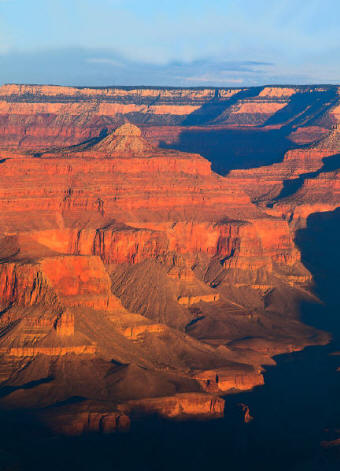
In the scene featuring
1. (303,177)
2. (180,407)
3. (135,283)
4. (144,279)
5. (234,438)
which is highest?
(180,407)

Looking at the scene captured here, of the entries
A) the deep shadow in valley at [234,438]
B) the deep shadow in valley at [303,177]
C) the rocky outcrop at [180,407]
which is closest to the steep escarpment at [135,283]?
the rocky outcrop at [180,407]

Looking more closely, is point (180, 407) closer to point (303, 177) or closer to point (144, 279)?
point (144, 279)

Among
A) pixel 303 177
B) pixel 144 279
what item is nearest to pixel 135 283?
pixel 144 279

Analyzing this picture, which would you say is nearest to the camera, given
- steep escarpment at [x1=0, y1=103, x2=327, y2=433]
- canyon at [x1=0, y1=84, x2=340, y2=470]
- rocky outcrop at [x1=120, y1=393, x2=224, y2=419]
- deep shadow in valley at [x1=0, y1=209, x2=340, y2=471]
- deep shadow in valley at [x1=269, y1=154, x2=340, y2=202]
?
deep shadow in valley at [x1=0, y1=209, x2=340, y2=471]

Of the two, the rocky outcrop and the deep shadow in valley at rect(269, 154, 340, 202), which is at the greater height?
the rocky outcrop

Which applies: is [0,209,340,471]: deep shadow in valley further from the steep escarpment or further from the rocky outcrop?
the steep escarpment

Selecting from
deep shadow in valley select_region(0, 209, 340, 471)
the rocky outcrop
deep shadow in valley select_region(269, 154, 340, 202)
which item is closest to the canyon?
the rocky outcrop

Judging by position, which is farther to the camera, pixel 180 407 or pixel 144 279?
pixel 144 279

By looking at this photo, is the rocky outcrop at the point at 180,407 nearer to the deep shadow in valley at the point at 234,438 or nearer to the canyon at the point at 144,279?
the canyon at the point at 144,279
